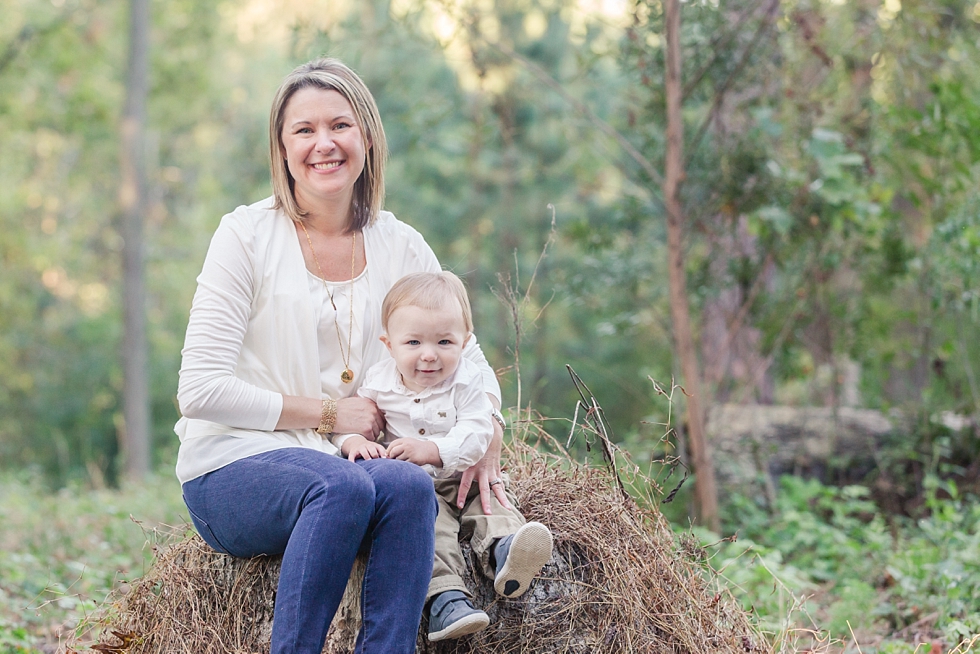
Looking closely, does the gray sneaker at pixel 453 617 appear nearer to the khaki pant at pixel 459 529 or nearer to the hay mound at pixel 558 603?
the khaki pant at pixel 459 529

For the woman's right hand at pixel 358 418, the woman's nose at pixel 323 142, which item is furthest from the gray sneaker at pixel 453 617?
the woman's nose at pixel 323 142

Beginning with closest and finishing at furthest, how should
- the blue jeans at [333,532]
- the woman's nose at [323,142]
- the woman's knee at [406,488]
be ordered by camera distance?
1. the blue jeans at [333,532]
2. the woman's knee at [406,488]
3. the woman's nose at [323,142]

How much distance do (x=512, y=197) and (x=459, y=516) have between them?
32.0 feet

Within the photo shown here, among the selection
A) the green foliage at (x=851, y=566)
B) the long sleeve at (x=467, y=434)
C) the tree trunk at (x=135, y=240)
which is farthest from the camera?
the tree trunk at (x=135, y=240)

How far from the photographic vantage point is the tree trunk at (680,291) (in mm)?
4340

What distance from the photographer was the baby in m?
2.29

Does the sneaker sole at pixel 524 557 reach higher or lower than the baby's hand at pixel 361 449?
lower

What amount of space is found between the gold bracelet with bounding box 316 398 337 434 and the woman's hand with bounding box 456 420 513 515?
0.38m

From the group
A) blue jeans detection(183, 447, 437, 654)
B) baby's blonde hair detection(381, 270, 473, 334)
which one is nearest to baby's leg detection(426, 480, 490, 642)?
blue jeans detection(183, 447, 437, 654)

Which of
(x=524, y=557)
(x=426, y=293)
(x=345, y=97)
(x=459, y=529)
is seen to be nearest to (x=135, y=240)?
(x=345, y=97)

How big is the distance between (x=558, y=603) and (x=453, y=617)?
1.34ft

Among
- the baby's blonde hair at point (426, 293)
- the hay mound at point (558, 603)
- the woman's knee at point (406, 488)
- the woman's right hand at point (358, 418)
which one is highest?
the baby's blonde hair at point (426, 293)

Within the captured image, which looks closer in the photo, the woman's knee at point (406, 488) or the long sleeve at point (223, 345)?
the woman's knee at point (406, 488)

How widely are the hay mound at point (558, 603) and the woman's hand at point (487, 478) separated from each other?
0.49 feet
